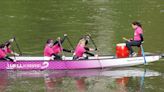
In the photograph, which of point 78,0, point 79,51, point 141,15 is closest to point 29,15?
point 141,15

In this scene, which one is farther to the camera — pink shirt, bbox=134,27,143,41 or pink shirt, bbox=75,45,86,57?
pink shirt, bbox=134,27,143,41

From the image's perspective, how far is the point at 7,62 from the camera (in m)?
25.5

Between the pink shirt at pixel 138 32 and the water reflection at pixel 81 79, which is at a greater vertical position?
the pink shirt at pixel 138 32

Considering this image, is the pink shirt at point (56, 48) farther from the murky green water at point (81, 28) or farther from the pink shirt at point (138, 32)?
the pink shirt at point (138, 32)

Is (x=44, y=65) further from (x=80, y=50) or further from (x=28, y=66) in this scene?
(x=80, y=50)

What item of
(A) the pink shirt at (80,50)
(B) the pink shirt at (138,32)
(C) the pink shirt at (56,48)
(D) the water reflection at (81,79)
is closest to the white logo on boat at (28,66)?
(D) the water reflection at (81,79)

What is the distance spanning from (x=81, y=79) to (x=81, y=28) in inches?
640

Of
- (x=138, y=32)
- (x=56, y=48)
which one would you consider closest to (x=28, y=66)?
(x=56, y=48)

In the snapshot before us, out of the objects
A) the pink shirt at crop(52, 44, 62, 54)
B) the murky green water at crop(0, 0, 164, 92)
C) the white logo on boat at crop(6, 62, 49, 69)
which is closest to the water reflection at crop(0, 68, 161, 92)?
the murky green water at crop(0, 0, 164, 92)

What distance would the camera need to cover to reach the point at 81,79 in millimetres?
24172

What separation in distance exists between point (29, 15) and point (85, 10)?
615 centimetres

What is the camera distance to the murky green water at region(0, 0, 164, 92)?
75.3 feet

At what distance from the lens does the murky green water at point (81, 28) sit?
22953mm

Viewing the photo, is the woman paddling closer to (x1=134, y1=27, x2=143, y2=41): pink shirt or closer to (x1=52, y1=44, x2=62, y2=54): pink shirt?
(x1=52, y1=44, x2=62, y2=54): pink shirt
